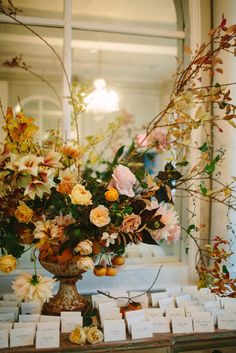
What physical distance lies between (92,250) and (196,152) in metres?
0.79

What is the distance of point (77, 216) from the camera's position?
1040 mm

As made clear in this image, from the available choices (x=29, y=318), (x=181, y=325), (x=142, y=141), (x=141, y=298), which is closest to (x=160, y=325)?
(x=181, y=325)

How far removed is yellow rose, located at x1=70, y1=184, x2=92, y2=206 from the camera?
0.99 metres

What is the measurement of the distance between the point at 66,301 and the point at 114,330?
0.21 meters

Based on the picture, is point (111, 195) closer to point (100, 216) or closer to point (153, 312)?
point (100, 216)

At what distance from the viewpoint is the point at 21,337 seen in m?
1.03

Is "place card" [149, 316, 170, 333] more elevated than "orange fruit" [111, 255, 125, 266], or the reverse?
"orange fruit" [111, 255, 125, 266]

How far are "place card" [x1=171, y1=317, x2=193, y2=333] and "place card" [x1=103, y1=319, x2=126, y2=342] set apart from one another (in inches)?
7.0

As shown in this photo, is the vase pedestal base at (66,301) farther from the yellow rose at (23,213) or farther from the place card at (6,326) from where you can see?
the yellow rose at (23,213)

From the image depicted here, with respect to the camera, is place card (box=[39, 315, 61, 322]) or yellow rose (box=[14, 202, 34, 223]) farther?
place card (box=[39, 315, 61, 322])

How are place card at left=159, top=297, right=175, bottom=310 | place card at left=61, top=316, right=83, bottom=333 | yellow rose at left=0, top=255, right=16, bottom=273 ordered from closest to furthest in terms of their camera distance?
yellow rose at left=0, top=255, right=16, bottom=273 < place card at left=61, top=316, right=83, bottom=333 < place card at left=159, top=297, right=175, bottom=310

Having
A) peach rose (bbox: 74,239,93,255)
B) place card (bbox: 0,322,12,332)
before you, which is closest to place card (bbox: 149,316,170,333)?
peach rose (bbox: 74,239,93,255)

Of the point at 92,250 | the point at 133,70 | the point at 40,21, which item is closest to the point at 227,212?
the point at 92,250

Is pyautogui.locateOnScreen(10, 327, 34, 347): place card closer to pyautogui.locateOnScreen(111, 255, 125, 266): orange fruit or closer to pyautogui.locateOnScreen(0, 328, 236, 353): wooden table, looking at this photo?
pyautogui.locateOnScreen(0, 328, 236, 353): wooden table
